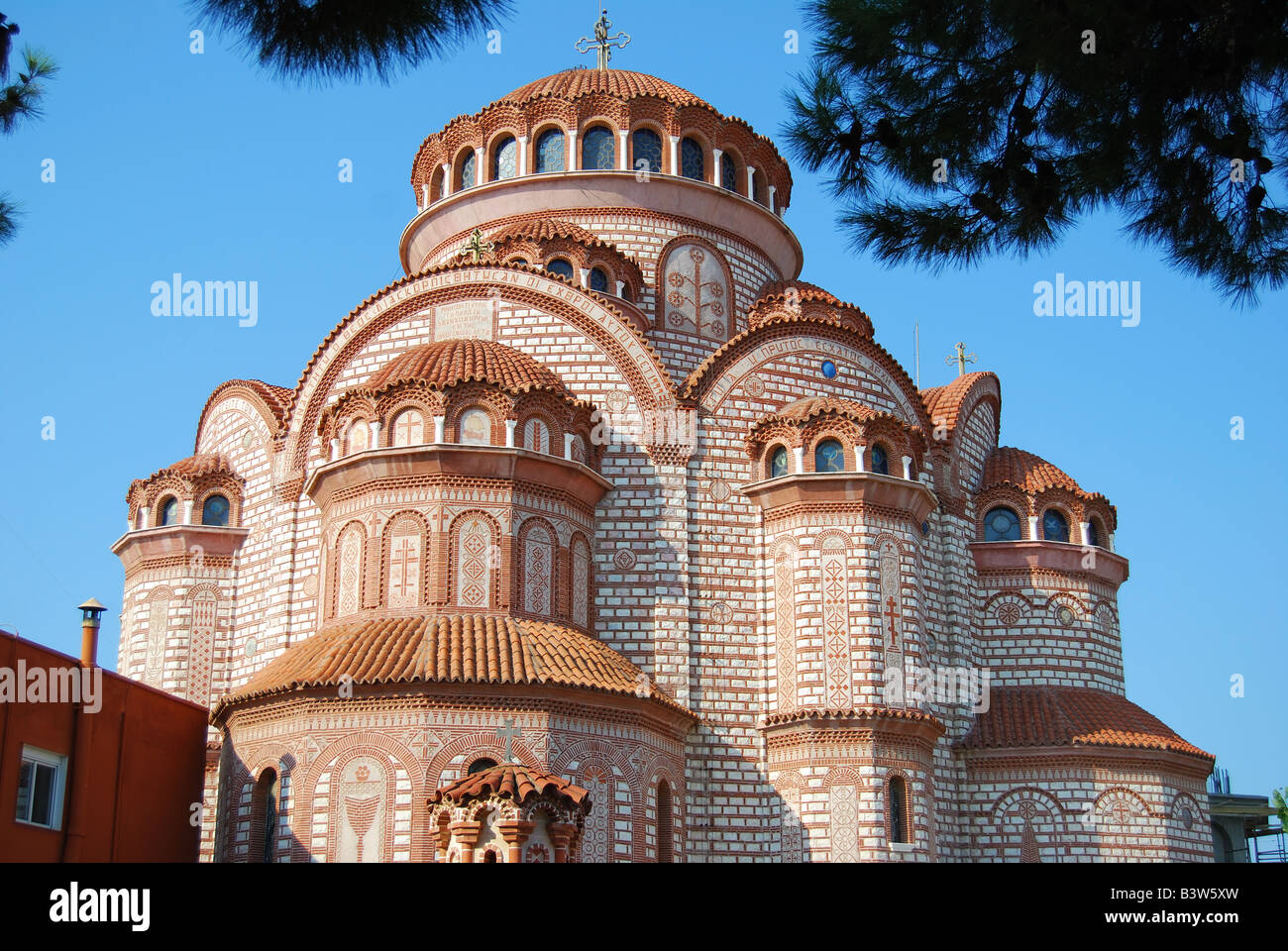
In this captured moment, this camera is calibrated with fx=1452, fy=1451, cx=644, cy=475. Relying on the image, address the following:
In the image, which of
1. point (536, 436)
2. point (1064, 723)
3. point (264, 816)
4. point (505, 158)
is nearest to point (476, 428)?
point (536, 436)

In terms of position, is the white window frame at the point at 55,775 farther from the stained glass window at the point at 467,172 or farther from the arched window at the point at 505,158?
the stained glass window at the point at 467,172

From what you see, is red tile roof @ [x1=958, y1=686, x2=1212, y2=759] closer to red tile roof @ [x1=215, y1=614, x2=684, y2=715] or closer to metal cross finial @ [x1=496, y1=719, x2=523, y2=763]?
red tile roof @ [x1=215, y1=614, x2=684, y2=715]

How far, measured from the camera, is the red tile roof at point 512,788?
16281 mm

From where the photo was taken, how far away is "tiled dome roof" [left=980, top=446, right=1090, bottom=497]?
2622cm

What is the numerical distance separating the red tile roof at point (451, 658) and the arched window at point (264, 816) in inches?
47.9

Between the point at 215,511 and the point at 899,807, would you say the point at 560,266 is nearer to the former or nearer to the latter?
the point at 215,511

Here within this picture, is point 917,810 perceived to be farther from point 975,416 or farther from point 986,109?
point 986,109

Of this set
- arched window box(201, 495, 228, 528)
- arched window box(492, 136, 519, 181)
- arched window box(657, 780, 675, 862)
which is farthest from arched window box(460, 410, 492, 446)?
arched window box(492, 136, 519, 181)

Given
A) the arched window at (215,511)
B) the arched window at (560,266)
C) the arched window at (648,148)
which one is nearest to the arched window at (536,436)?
the arched window at (560,266)

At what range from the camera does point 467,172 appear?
29047 mm

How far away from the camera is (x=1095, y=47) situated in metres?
9.27

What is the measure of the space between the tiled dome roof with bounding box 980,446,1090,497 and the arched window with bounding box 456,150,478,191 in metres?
11.5
